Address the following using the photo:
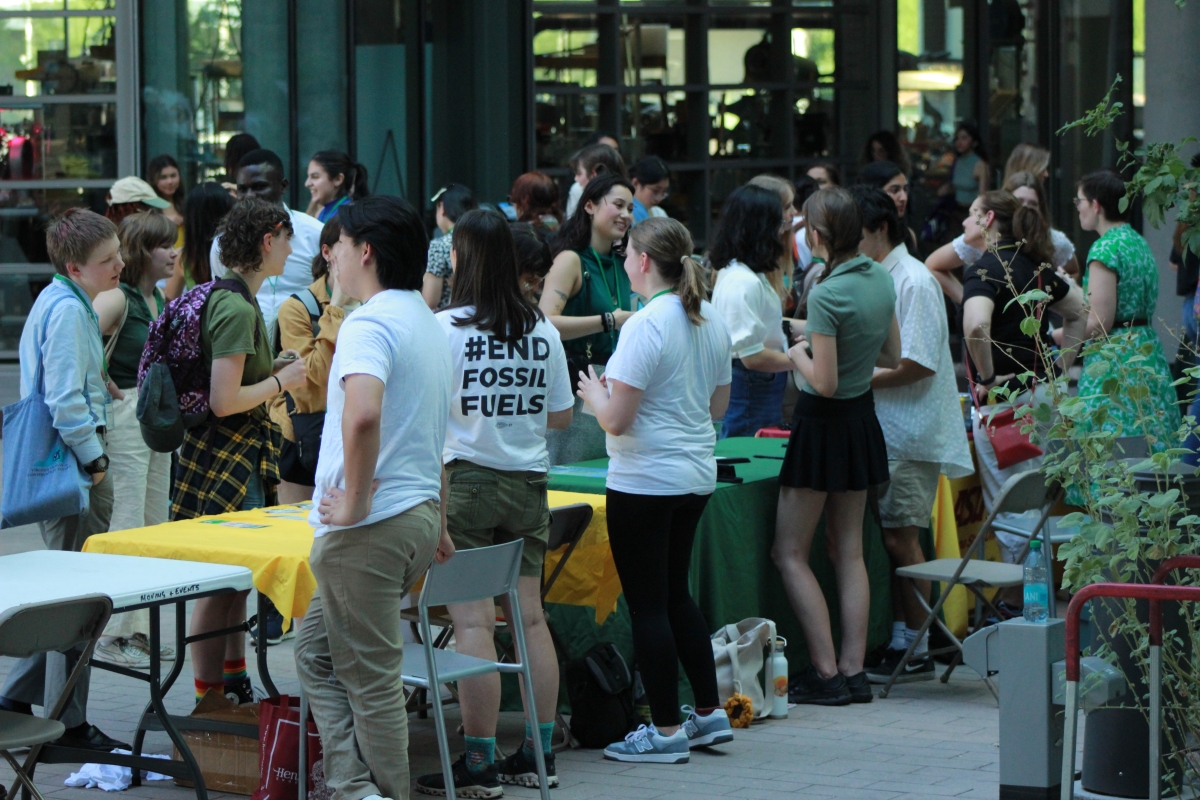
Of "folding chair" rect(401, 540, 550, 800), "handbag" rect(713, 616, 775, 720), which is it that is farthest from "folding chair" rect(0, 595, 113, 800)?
"handbag" rect(713, 616, 775, 720)

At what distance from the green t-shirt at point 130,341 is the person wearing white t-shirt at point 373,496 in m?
2.32

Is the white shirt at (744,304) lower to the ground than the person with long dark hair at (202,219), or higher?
lower

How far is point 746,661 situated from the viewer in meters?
5.62

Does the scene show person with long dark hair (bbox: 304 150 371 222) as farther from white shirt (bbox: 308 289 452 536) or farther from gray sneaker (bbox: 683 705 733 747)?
white shirt (bbox: 308 289 452 536)

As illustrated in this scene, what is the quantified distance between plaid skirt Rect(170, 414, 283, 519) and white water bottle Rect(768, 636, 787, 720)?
196cm

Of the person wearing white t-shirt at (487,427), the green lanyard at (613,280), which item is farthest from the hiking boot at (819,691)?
the green lanyard at (613,280)

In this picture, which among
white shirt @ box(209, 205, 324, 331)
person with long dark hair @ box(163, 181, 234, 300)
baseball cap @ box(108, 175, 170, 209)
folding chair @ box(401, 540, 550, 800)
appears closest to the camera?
folding chair @ box(401, 540, 550, 800)

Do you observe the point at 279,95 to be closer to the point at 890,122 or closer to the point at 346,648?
the point at 890,122

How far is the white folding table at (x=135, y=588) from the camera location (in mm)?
4062

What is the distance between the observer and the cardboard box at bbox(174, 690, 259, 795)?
189 inches

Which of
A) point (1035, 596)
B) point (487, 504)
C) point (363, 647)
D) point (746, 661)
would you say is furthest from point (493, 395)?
point (1035, 596)

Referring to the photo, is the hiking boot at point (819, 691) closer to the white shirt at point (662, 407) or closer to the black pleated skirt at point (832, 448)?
the black pleated skirt at point (832, 448)

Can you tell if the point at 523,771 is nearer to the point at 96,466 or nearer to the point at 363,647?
the point at 363,647

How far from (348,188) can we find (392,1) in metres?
4.40
